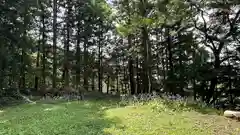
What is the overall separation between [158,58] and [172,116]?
1883 centimetres

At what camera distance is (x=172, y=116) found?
11.9 meters

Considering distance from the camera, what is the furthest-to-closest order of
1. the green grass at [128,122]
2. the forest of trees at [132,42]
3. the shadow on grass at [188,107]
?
the forest of trees at [132,42] < the shadow on grass at [188,107] < the green grass at [128,122]

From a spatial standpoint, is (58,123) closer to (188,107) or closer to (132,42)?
(188,107)

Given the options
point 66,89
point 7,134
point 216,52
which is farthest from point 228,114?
point 66,89

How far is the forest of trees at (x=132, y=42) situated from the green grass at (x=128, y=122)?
7294 mm

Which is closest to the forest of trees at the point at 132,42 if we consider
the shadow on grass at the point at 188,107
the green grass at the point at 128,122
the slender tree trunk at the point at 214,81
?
the slender tree trunk at the point at 214,81

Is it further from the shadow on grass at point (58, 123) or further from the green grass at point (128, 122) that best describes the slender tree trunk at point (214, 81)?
the shadow on grass at point (58, 123)

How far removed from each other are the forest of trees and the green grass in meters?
7.29

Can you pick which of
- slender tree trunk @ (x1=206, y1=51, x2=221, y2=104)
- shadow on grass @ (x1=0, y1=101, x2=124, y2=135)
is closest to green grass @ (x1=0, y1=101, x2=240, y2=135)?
shadow on grass @ (x1=0, y1=101, x2=124, y2=135)

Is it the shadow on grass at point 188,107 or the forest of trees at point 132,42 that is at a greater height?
the forest of trees at point 132,42

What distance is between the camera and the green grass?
977cm

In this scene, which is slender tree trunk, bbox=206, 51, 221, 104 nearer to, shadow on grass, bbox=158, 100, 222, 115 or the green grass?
shadow on grass, bbox=158, 100, 222, 115

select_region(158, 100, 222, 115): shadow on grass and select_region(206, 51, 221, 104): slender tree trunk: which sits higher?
select_region(206, 51, 221, 104): slender tree trunk

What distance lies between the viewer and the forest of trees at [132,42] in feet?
65.6
